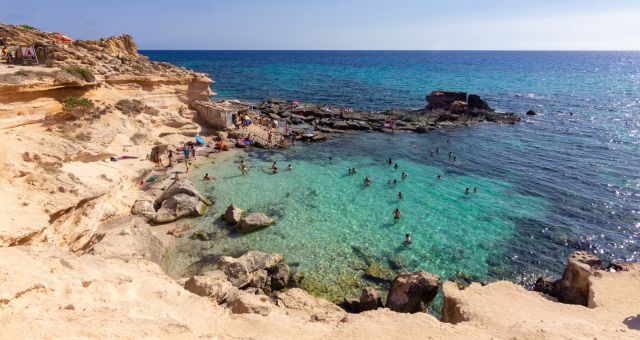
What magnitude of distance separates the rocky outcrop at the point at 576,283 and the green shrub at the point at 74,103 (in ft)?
93.3

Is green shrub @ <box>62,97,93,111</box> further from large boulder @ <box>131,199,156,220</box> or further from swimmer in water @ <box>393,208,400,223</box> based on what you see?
swimmer in water @ <box>393,208,400,223</box>

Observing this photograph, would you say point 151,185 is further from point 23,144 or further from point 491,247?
point 491,247

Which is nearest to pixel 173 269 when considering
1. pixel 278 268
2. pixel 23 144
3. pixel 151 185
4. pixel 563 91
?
pixel 278 268

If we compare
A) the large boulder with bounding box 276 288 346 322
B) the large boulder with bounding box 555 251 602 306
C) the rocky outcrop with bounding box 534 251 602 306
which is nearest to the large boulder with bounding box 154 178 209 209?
the large boulder with bounding box 276 288 346 322

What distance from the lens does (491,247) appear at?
1998 cm

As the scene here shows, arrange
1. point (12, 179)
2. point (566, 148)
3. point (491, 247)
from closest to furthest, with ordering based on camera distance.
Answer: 1. point (12, 179)
2. point (491, 247)
3. point (566, 148)

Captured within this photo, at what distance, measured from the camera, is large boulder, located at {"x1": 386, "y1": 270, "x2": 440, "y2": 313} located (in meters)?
14.2

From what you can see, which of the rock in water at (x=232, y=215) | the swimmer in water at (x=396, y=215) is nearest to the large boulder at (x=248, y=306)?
the rock in water at (x=232, y=215)

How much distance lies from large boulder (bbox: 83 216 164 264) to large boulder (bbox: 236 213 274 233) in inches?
174

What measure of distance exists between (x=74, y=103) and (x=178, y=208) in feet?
31.6

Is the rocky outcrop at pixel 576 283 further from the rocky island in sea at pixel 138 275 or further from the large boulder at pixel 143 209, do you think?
the large boulder at pixel 143 209

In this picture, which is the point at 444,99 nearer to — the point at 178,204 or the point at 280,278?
the point at 178,204

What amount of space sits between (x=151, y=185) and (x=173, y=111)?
1298cm

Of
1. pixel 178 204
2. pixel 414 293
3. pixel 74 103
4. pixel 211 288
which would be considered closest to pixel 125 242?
pixel 211 288
